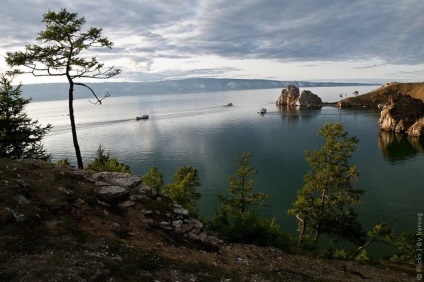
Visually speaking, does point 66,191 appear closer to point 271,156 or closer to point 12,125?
point 12,125

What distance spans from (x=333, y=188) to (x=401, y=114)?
14874 centimetres

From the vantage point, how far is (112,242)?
53.4 ft

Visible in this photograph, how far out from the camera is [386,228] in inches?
1385

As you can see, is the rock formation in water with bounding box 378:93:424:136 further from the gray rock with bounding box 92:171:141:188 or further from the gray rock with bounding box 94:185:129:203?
the gray rock with bounding box 94:185:129:203

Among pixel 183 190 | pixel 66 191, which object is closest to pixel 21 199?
pixel 66 191

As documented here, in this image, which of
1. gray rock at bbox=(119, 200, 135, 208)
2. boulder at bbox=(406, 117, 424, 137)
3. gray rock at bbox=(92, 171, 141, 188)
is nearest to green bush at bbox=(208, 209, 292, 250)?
gray rock at bbox=(119, 200, 135, 208)

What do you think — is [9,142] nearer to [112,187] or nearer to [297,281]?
[112,187]

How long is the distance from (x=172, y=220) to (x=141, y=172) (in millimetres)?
68358

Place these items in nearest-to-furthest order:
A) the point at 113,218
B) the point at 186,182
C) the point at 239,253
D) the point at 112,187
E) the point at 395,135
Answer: the point at 113,218
the point at 239,253
the point at 112,187
the point at 186,182
the point at 395,135

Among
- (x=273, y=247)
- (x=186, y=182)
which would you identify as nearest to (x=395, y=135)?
(x=186, y=182)

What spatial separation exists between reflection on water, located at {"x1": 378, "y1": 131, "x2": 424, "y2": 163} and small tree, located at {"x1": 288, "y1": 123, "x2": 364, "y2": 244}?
7150 centimetres

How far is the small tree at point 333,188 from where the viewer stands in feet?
122

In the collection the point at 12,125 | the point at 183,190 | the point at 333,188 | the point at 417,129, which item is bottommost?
the point at 417,129

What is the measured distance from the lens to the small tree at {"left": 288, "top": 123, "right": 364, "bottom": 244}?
37.1m
